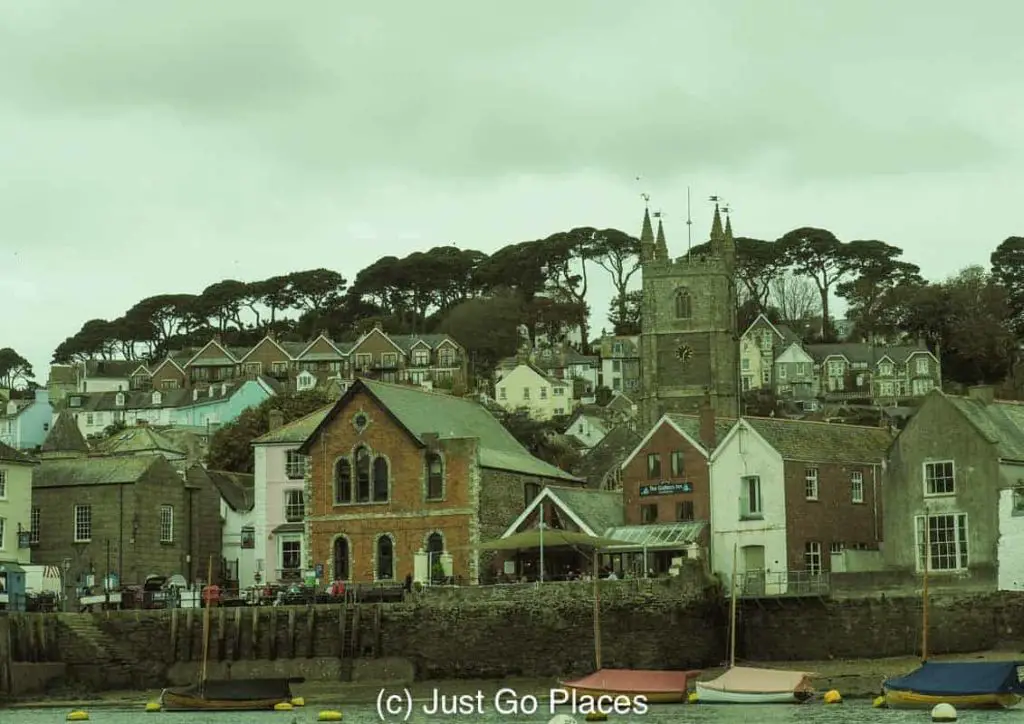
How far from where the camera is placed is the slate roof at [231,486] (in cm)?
7956

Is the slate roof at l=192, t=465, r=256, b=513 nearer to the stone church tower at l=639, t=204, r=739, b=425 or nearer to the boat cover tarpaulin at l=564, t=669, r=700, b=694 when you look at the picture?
the boat cover tarpaulin at l=564, t=669, r=700, b=694

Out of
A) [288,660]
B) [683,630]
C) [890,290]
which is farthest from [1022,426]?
[890,290]

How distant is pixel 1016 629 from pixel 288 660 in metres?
22.9

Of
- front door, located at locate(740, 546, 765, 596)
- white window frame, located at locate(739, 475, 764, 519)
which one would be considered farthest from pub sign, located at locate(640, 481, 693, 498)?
front door, located at locate(740, 546, 765, 596)

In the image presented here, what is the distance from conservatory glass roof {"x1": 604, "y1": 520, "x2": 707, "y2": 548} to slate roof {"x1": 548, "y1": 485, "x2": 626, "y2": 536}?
1.78 feet

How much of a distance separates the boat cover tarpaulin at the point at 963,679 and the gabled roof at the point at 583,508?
Answer: 1791 centimetres

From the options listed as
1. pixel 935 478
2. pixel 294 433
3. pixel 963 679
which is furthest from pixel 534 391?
pixel 963 679

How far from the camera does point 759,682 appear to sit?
169ft

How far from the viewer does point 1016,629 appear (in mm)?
55062

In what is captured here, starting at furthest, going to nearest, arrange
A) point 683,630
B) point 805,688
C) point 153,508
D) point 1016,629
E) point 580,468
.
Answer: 1. point 580,468
2. point 153,508
3. point 683,630
4. point 1016,629
5. point 805,688

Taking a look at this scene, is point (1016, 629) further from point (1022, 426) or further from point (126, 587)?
point (126, 587)

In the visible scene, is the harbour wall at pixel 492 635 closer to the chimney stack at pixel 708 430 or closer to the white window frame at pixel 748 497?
the white window frame at pixel 748 497

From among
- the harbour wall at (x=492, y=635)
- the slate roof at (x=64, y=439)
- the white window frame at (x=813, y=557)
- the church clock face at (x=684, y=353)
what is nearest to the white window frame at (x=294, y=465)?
the harbour wall at (x=492, y=635)

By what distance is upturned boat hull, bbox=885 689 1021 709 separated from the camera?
159 feet
